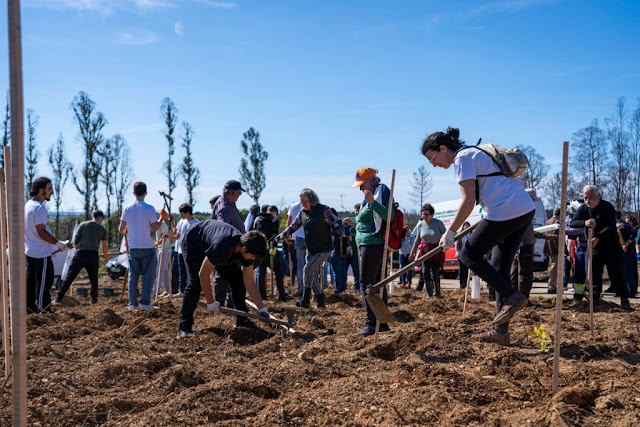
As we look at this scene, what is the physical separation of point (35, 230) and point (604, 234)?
759 centimetres

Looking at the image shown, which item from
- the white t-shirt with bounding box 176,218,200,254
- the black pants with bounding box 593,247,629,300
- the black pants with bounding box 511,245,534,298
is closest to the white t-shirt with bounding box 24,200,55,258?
the white t-shirt with bounding box 176,218,200,254

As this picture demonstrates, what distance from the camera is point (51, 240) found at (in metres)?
8.06

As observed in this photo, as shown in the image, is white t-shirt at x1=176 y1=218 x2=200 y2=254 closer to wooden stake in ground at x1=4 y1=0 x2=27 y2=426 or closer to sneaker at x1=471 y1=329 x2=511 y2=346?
sneaker at x1=471 y1=329 x2=511 y2=346

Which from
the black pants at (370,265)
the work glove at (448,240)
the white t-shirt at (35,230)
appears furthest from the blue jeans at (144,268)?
the work glove at (448,240)

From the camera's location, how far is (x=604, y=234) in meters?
8.35

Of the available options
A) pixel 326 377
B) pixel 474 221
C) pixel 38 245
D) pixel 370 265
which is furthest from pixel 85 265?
pixel 474 221

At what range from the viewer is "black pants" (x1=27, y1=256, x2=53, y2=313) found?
323 inches

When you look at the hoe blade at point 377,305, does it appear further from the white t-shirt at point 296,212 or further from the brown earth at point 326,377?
the white t-shirt at point 296,212

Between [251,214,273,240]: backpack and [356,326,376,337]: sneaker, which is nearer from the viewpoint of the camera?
[356,326,376,337]: sneaker

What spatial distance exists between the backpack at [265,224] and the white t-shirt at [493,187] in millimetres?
6337

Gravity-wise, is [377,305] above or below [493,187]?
below

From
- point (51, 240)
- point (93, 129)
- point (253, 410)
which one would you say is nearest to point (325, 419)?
point (253, 410)

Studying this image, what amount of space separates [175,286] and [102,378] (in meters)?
9.00

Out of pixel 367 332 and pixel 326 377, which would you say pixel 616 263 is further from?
pixel 326 377
